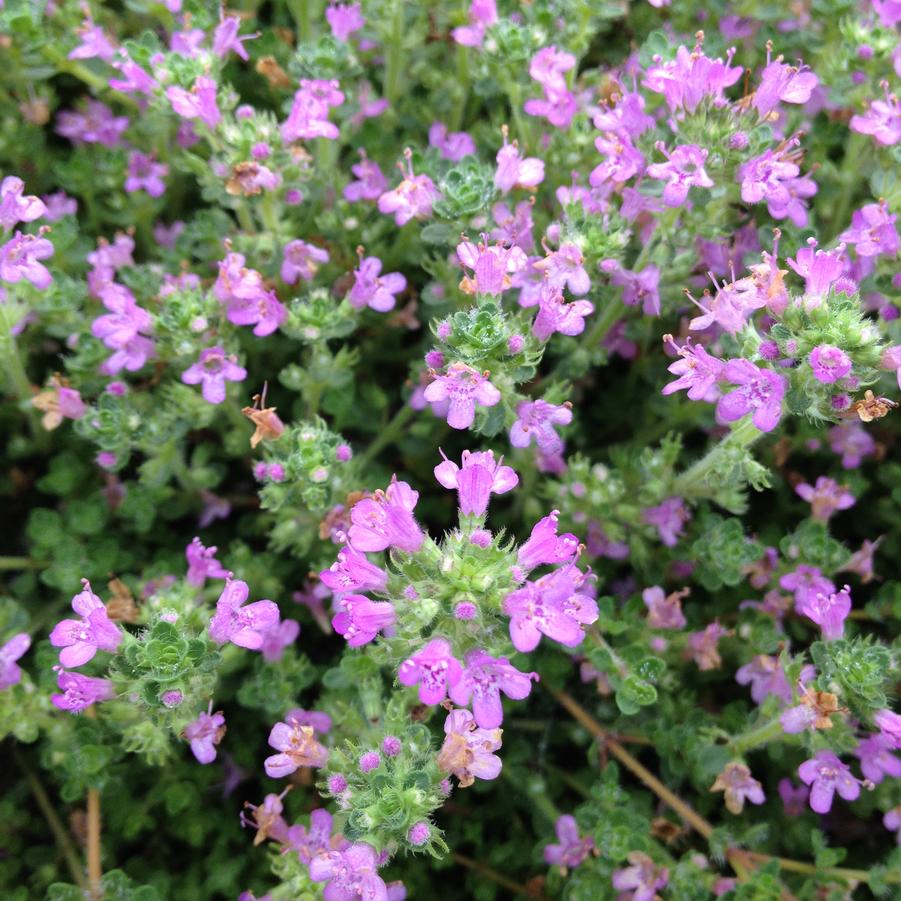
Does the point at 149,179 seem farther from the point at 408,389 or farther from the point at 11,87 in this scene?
the point at 408,389

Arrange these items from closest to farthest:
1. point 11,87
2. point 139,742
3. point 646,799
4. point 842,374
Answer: point 842,374
point 139,742
point 646,799
point 11,87

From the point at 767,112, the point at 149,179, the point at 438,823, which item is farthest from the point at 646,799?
the point at 149,179

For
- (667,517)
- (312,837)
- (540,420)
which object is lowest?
(312,837)

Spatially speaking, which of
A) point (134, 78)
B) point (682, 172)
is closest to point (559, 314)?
point (682, 172)

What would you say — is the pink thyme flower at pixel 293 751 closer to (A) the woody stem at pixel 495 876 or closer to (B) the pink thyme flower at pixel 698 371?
(A) the woody stem at pixel 495 876

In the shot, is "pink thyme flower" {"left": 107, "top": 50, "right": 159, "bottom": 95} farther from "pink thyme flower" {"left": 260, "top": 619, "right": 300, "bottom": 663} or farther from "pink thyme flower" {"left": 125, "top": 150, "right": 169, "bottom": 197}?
"pink thyme flower" {"left": 260, "top": 619, "right": 300, "bottom": 663}

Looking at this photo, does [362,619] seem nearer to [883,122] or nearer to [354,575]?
[354,575]

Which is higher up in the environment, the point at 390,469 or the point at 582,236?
the point at 582,236
